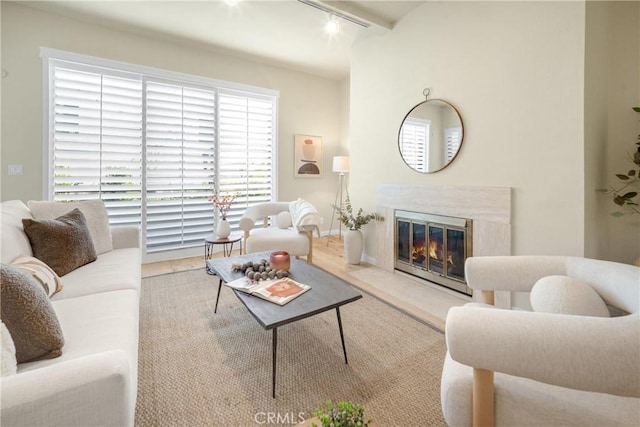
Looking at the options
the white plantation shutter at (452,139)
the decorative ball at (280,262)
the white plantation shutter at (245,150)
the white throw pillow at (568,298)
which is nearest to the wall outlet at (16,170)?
the white plantation shutter at (245,150)

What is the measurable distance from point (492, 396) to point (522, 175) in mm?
1871

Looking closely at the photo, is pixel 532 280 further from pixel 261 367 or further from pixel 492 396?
pixel 261 367

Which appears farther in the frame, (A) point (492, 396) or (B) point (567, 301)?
(B) point (567, 301)

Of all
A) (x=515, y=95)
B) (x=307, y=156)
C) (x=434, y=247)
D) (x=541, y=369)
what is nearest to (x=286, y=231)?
(x=434, y=247)

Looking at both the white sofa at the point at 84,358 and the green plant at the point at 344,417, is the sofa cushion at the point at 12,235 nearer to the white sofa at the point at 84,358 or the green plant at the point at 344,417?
the white sofa at the point at 84,358

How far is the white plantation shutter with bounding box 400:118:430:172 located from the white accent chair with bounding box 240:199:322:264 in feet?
3.98

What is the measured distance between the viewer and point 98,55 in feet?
10.8

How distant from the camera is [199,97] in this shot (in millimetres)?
3918

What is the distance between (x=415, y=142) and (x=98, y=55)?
12.3 feet

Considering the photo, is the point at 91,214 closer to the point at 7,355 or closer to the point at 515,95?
the point at 7,355

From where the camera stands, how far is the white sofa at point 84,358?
0.69 metres

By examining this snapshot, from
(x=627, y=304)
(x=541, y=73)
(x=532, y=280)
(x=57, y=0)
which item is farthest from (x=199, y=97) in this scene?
(x=627, y=304)

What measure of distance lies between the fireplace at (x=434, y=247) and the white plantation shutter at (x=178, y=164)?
2.69 meters

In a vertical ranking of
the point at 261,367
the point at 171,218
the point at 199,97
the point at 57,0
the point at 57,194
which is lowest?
the point at 261,367
